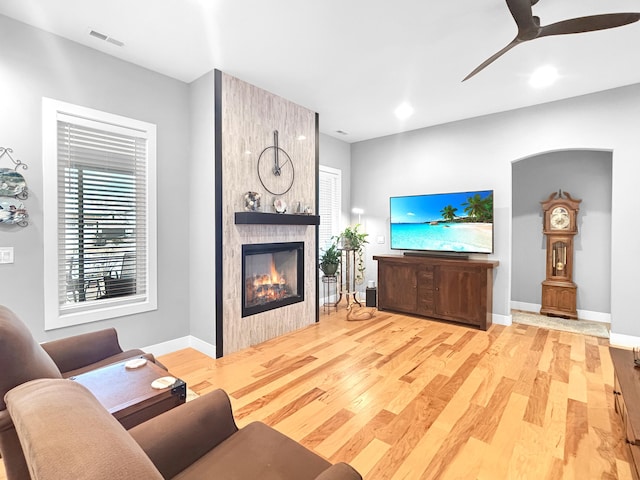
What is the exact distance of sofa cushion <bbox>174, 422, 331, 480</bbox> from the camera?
116 centimetres

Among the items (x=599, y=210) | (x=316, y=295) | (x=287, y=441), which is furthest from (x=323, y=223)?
(x=287, y=441)

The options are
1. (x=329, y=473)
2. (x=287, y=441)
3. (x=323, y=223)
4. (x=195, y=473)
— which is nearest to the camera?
(x=329, y=473)

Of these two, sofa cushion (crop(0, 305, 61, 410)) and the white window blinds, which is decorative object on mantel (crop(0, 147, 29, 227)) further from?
sofa cushion (crop(0, 305, 61, 410))

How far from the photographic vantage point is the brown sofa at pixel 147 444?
0.65 m

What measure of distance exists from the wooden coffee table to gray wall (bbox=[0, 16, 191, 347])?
1440 mm

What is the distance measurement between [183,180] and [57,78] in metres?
1.30

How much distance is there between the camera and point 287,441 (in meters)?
1.33

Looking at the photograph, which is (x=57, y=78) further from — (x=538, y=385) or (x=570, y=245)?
(x=570, y=245)

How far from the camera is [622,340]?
3619 mm

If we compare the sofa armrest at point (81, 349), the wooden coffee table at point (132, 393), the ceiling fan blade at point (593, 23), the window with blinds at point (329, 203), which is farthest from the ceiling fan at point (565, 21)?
the window with blinds at point (329, 203)

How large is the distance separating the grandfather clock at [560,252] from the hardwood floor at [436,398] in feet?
2.97

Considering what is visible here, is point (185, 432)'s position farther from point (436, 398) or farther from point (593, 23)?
point (593, 23)

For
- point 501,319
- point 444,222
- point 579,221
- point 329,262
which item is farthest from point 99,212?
point 579,221

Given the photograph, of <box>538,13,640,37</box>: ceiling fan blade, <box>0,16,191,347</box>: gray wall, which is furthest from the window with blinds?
<box>538,13,640,37</box>: ceiling fan blade
